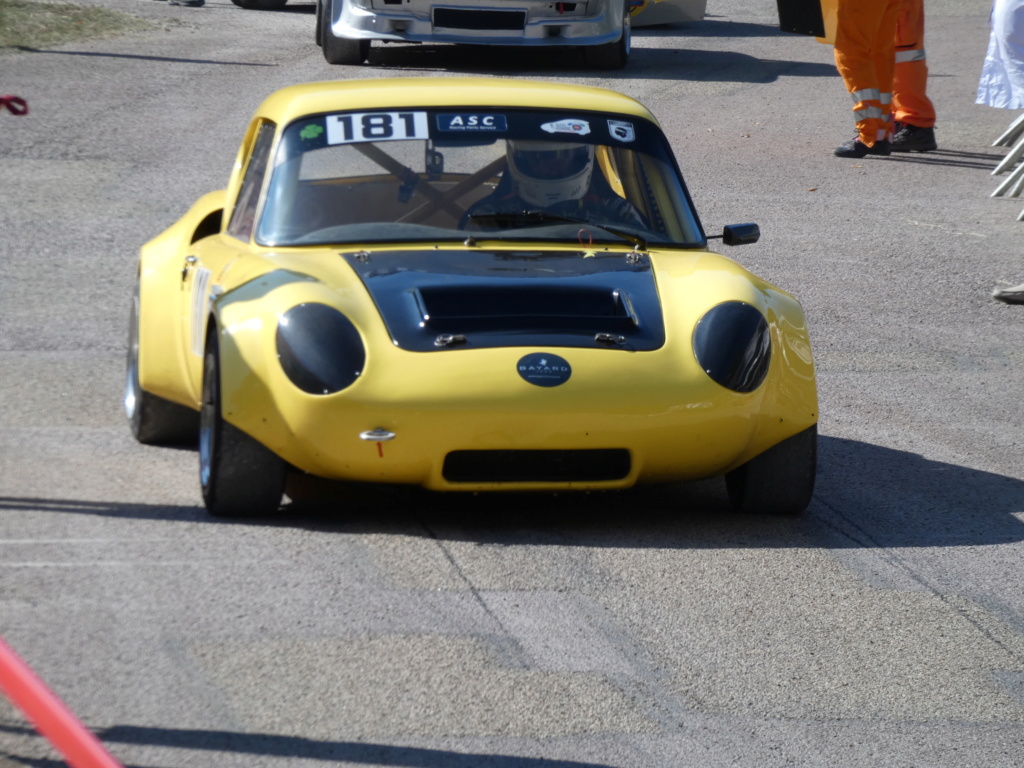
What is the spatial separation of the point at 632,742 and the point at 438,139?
2955 millimetres

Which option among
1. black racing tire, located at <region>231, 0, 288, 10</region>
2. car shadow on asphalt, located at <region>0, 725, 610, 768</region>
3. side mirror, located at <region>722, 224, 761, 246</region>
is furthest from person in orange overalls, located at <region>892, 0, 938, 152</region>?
car shadow on asphalt, located at <region>0, 725, 610, 768</region>

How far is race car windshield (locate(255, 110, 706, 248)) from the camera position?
5844 millimetres

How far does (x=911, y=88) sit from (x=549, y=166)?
344 inches

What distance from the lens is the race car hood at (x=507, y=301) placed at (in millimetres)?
4992

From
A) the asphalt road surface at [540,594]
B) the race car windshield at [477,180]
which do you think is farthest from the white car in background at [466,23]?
the race car windshield at [477,180]

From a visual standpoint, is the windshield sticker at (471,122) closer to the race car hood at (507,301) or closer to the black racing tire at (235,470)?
the race car hood at (507,301)

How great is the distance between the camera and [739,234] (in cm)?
625

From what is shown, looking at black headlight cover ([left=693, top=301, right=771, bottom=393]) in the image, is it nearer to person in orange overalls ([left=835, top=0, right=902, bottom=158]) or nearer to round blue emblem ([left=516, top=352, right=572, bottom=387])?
round blue emblem ([left=516, top=352, right=572, bottom=387])

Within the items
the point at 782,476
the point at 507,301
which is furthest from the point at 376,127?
the point at 782,476

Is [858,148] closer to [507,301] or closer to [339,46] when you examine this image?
[339,46]

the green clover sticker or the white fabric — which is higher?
the green clover sticker

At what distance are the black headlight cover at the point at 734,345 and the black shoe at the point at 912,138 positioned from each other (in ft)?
30.7

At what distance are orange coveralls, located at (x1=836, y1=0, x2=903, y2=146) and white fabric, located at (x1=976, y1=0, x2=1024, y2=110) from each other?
5.86ft

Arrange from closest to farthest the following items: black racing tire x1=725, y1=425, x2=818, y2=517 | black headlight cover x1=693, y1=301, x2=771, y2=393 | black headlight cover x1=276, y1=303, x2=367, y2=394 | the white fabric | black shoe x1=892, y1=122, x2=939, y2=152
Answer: black headlight cover x1=276, y1=303, x2=367, y2=394, black headlight cover x1=693, y1=301, x2=771, y2=393, black racing tire x1=725, y1=425, x2=818, y2=517, the white fabric, black shoe x1=892, y1=122, x2=939, y2=152
